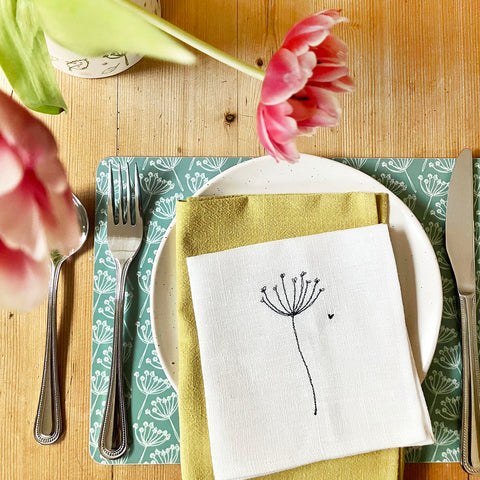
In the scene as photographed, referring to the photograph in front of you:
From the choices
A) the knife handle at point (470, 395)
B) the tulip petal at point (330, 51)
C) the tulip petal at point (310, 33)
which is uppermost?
the tulip petal at point (310, 33)

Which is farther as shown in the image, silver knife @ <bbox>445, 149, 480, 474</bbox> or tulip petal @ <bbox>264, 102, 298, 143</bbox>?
silver knife @ <bbox>445, 149, 480, 474</bbox>

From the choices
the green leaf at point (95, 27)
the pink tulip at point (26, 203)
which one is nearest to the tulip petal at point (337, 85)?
the green leaf at point (95, 27)

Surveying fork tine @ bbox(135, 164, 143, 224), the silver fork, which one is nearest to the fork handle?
the silver fork

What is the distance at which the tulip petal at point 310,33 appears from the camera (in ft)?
1.05

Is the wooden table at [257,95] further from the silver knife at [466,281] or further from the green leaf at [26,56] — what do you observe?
the green leaf at [26,56]

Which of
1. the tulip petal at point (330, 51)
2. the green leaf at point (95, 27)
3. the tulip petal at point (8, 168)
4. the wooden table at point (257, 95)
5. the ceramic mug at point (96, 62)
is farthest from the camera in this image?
the wooden table at point (257, 95)

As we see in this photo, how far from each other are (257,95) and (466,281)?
320 mm

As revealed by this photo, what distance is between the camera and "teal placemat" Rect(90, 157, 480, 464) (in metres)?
0.56

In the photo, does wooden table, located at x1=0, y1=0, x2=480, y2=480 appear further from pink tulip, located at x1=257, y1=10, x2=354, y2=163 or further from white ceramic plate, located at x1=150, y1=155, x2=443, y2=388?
pink tulip, located at x1=257, y1=10, x2=354, y2=163

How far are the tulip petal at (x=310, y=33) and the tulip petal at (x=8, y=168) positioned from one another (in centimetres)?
24

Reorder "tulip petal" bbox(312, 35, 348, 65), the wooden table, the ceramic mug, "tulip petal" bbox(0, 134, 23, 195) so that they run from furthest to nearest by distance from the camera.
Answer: the wooden table, the ceramic mug, "tulip petal" bbox(312, 35, 348, 65), "tulip petal" bbox(0, 134, 23, 195)

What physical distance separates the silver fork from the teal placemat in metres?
0.01

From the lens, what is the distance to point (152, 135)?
60 centimetres

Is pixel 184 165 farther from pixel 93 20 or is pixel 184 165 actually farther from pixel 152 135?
pixel 93 20
